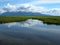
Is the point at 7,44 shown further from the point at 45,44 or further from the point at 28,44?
the point at 45,44

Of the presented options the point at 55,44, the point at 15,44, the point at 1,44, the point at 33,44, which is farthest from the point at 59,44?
the point at 1,44

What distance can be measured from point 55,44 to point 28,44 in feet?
10.1

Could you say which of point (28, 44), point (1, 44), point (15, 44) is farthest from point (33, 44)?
point (1, 44)

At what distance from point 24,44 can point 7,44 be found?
6.31 ft

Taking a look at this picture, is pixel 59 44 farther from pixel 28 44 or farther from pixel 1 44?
pixel 1 44

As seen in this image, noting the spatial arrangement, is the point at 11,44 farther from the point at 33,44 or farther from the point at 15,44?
the point at 33,44

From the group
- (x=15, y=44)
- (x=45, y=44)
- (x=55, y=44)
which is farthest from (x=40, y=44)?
(x=15, y=44)

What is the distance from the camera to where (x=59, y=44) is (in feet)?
51.7

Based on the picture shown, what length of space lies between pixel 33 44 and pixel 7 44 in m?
2.96

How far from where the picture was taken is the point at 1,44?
15797 mm

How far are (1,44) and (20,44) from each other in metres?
2.15

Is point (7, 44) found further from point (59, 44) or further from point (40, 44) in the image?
point (59, 44)

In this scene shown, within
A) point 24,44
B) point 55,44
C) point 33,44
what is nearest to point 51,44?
point 55,44

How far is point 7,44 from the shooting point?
15805mm
